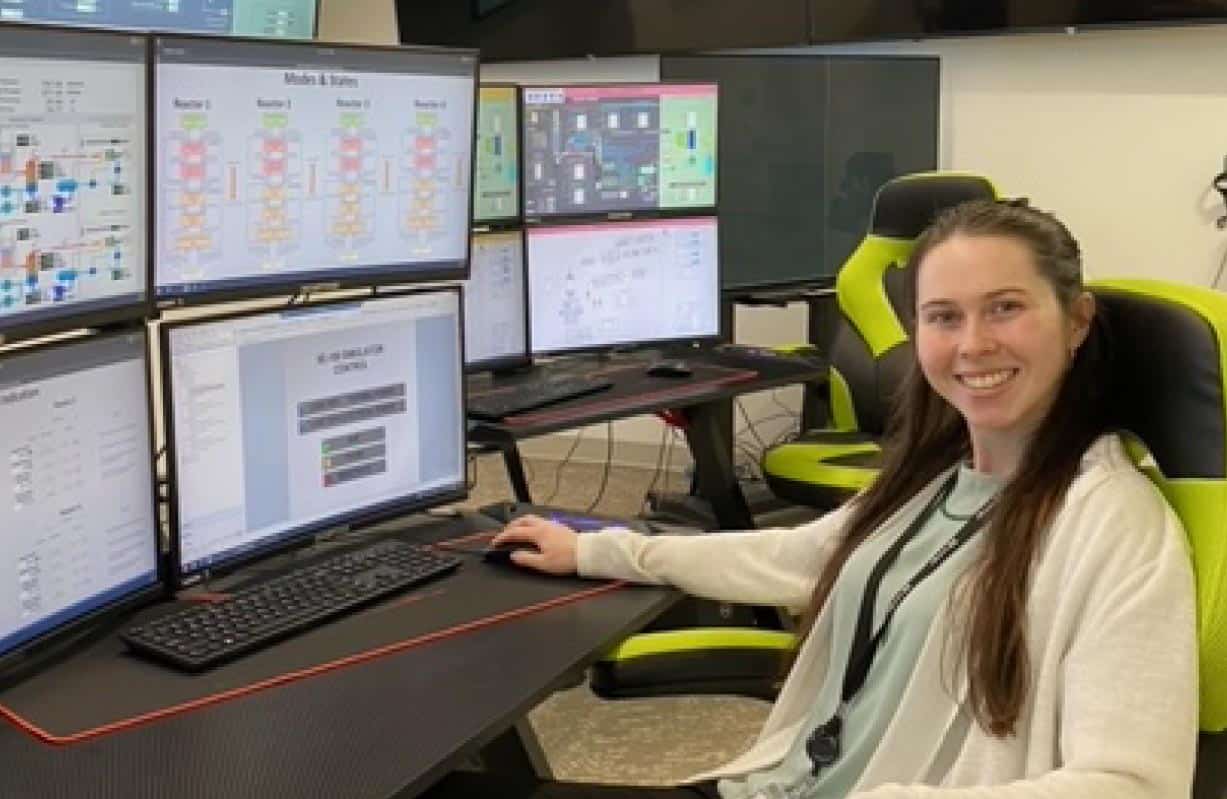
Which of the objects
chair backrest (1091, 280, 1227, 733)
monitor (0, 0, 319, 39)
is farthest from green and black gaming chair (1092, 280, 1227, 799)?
monitor (0, 0, 319, 39)

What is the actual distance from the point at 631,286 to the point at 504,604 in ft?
5.35

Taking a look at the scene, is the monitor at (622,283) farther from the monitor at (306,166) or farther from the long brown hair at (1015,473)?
the long brown hair at (1015,473)

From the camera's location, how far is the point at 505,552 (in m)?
2.01

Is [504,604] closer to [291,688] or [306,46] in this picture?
[291,688]

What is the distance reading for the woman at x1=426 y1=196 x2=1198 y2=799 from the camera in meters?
1.32

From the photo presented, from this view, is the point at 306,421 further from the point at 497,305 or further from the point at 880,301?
the point at 880,301

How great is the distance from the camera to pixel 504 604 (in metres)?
1.84

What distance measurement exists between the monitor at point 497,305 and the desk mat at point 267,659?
1.17 m

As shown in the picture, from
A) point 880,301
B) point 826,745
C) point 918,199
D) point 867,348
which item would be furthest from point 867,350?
point 826,745

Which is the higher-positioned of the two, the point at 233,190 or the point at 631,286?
the point at 233,190

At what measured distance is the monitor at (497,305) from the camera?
313cm

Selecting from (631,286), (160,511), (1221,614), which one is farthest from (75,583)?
(631,286)

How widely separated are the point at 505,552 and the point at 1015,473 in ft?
2.40

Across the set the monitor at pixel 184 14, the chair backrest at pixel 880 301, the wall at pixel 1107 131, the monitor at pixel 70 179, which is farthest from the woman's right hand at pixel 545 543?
the wall at pixel 1107 131
